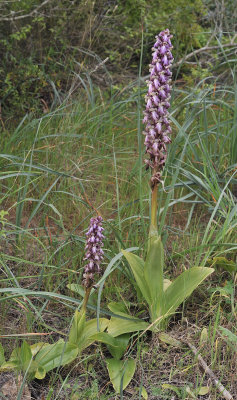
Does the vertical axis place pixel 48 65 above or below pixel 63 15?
below

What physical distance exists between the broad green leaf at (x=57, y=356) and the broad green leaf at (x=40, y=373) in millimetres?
27

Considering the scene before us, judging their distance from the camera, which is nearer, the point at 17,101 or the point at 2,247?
the point at 2,247

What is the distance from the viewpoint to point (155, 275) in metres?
2.33

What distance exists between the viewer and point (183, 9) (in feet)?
18.8

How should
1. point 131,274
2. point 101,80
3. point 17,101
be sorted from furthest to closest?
point 101,80, point 17,101, point 131,274

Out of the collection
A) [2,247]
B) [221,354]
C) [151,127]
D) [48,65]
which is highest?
[151,127]

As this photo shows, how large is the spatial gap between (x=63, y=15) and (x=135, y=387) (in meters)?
4.11

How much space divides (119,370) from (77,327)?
10.3 inches

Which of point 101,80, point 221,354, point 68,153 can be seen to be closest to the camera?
point 221,354

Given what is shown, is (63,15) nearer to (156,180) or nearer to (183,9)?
(183,9)

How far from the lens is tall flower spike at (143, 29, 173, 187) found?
84.7 inches

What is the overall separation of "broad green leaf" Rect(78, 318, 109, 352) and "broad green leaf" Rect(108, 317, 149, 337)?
0.11 ft

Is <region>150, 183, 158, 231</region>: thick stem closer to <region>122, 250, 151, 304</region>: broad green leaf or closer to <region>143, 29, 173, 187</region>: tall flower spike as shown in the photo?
<region>143, 29, 173, 187</region>: tall flower spike

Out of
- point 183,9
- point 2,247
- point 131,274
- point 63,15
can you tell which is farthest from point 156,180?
point 183,9
